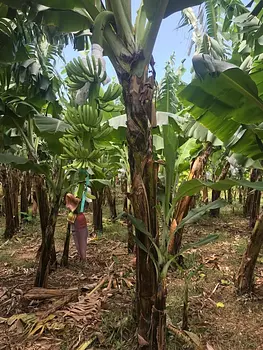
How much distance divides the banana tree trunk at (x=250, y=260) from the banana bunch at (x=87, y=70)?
1.64m

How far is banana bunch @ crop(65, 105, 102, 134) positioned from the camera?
1736 mm

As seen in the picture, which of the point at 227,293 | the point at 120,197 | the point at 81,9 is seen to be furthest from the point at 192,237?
the point at 120,197

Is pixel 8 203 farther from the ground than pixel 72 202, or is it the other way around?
pixel 72 202

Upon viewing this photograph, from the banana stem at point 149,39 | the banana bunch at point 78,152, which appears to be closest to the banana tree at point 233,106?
the banana stem at point 149,39

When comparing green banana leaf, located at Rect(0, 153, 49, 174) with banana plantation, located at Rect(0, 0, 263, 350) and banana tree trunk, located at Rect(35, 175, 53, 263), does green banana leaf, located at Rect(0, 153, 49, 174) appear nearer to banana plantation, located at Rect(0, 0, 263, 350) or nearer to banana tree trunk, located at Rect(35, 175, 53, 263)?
banana plantation, located at Rect(0, 0, 263, 350)

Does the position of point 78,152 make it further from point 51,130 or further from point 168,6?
point 168,6

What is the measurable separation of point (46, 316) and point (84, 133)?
1.23 meters

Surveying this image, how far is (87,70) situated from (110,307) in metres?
1.60

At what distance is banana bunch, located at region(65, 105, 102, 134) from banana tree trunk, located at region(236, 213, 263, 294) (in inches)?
56.7

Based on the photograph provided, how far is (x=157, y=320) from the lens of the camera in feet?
5.15

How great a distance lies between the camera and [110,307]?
7.20 ft

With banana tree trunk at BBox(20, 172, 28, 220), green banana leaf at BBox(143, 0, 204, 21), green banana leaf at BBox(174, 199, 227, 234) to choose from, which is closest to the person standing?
green banana leaf at BBox(174, 199, 227, 234)

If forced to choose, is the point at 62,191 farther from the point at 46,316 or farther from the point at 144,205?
the point at 144,205

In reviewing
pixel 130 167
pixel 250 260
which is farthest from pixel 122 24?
pixel 250 260
